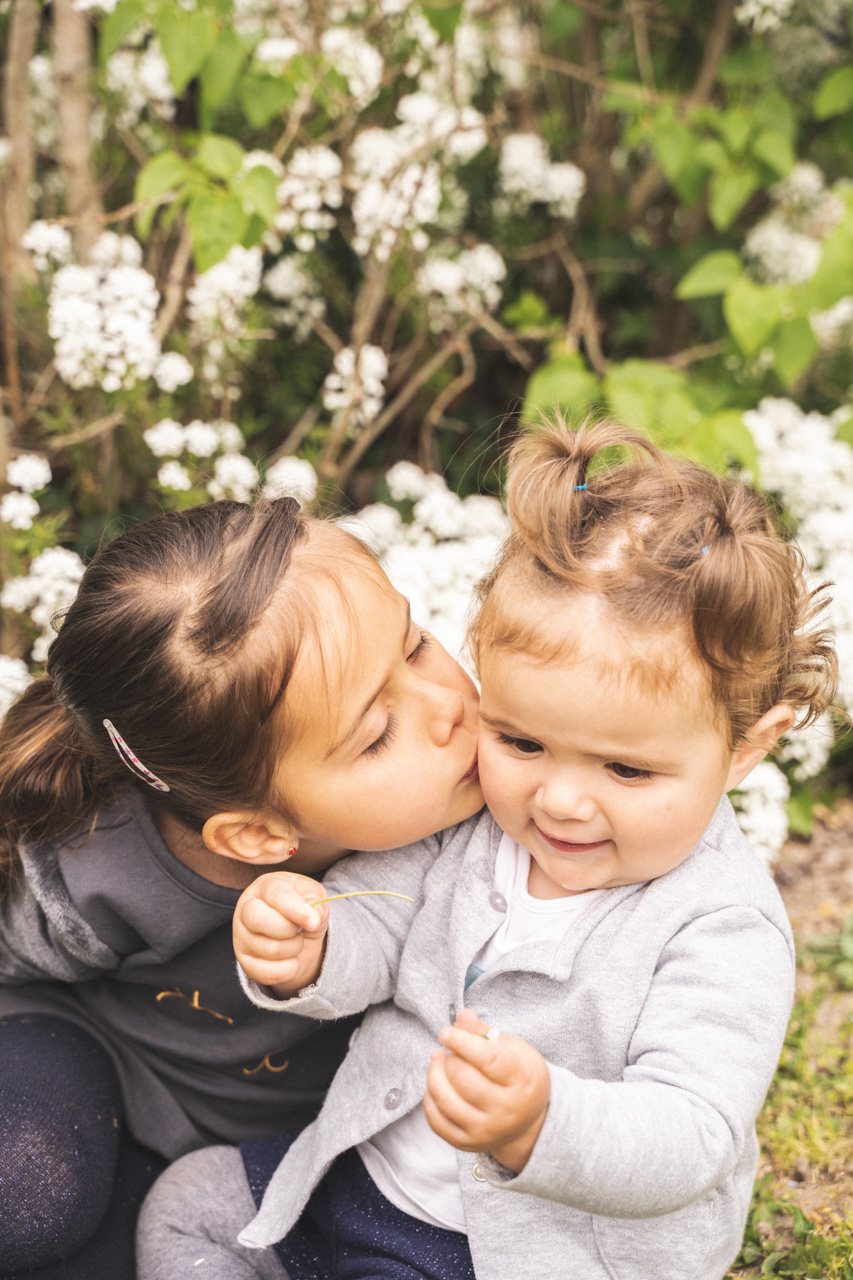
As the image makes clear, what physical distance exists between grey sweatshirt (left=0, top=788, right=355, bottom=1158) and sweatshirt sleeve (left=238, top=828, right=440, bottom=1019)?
0.72ft

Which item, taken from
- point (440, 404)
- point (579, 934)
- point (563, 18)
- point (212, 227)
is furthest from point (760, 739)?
point (563, 18)

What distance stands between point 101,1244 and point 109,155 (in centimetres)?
261

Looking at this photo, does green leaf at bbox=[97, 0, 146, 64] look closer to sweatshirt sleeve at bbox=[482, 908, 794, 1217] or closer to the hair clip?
the hair clip

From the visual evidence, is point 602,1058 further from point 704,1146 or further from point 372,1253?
point 372,1253

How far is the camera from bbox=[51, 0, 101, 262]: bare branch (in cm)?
239

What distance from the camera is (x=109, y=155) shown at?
2834 millimetres

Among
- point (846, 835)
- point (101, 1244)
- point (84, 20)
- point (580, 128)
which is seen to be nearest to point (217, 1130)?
point (101, 1244)

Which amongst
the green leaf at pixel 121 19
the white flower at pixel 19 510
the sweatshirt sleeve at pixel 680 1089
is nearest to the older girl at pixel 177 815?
the sweatshirt sleeve at pixel 680 1089

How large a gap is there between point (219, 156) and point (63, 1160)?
5.48 feet

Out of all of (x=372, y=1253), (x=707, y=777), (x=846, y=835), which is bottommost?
(x=846, y=835)

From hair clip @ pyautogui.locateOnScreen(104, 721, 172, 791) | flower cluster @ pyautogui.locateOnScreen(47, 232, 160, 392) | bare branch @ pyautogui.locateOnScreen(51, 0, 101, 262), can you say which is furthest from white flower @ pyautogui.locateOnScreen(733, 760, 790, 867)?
bare branch @ pyautogui.locateOnScreen(51, 0, 101, 262)

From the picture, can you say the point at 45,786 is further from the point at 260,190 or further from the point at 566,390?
the point at 566,390

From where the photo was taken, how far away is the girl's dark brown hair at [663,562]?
1.07m

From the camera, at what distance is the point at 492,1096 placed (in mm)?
882
